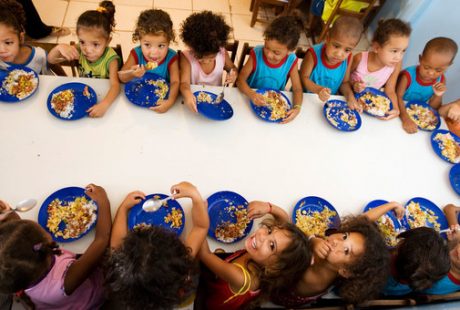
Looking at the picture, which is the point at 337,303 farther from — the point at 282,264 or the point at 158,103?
the point at 158,103

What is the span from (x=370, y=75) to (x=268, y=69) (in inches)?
29.2

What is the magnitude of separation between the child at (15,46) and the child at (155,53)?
0.51 metres

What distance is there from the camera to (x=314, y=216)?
1.41 m

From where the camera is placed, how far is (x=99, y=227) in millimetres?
1212

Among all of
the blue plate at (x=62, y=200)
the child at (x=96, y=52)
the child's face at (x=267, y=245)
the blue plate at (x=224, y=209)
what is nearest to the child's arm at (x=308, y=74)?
the blue plate at (x=224, y=209)

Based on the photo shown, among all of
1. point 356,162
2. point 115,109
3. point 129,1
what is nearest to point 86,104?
point 115,109

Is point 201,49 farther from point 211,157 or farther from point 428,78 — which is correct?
point 428,78

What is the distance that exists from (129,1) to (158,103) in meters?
2.47

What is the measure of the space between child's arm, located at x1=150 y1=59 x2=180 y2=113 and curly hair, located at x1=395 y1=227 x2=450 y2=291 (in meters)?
1.34

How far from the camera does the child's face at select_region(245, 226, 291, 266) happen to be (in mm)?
1207

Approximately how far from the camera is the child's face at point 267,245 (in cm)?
121

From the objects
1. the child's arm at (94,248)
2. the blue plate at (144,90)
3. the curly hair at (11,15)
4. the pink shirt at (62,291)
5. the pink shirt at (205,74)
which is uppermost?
the curly hair at (11,15)

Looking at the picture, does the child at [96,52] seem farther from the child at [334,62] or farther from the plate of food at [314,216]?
the child at [334,62]

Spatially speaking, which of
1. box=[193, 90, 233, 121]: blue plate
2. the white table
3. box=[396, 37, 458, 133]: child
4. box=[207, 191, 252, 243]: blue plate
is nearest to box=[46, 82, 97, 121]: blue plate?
the white table
